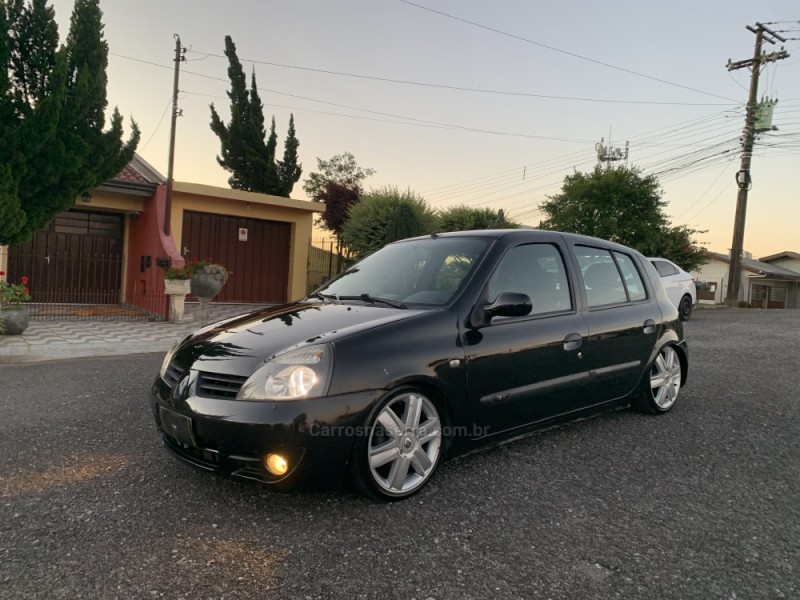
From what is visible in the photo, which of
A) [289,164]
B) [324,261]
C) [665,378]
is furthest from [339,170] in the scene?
[665,378]

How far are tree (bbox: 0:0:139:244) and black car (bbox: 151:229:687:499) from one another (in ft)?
24.9

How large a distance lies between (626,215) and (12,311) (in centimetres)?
1681

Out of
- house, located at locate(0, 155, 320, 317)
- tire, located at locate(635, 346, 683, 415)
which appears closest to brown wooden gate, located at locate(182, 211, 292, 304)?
house, located at locate(0, 155, 320, 317)

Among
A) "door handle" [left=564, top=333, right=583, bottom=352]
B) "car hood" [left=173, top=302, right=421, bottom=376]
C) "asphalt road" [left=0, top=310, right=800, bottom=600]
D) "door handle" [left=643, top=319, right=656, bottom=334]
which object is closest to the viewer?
"asphalt road" [left=0, top=310, right=800, bottom=600]

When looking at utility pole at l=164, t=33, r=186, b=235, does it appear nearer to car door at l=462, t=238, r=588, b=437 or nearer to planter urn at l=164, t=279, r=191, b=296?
planter urn at l=164, t=279, r=191, b=296

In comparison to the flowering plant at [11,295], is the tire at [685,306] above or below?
above

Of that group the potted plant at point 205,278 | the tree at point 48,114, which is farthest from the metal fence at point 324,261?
the tree at point 48,114

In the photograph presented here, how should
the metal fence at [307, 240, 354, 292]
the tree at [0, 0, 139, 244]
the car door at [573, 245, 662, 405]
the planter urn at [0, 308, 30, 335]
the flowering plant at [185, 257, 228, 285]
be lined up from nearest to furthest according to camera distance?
the car door at [573, 245, 662, 405], the planter urn at [0, 308, 30, 335], the tree at [0, 0, 139, 244], the flowering plant at [185, 257, 228, 285], the metal fence at [307, 240, 354, 292]

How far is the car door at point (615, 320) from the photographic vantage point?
399 cm

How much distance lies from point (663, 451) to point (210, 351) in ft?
9.84

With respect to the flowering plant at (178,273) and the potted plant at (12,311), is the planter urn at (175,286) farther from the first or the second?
the potted plant at (12,311)

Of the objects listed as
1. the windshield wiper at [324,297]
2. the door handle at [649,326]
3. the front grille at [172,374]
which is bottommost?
the front grille at [172,374]

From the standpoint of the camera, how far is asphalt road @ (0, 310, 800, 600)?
2189 mm

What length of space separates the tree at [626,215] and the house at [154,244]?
9.04 metres
